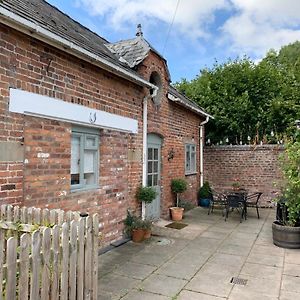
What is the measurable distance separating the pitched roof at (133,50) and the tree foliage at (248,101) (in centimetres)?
629

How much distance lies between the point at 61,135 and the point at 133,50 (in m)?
4.23

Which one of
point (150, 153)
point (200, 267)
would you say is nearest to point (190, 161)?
point (150, 153)

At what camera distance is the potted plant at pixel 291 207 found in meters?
6.89

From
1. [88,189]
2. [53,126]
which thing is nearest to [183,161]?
[88,189]

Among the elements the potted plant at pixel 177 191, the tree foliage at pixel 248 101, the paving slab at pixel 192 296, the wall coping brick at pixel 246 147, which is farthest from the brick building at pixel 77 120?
the tree foliage at pixel 248 101

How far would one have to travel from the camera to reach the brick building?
4543 mm

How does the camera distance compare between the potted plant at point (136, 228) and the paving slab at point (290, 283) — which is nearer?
the paving slab at point (290, 283)

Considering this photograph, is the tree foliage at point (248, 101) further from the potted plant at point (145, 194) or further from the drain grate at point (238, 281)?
the drain grate at point (238, 281)

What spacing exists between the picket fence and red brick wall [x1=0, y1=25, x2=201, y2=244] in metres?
0.91

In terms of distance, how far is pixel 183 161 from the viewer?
→ 11.7 metres

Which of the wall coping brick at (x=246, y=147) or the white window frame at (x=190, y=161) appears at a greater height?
the wall coping brick at (x=246, y=147)

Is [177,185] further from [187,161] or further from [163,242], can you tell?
[163,242]

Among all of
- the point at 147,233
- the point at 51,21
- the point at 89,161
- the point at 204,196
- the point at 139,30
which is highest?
the point at 139,30

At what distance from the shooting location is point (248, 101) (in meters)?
14.8
